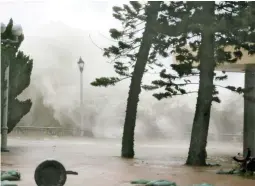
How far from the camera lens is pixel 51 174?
13.6 ft

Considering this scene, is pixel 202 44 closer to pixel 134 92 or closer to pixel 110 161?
pixel 134 92

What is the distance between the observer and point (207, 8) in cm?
746

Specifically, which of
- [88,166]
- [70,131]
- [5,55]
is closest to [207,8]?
[88,166]

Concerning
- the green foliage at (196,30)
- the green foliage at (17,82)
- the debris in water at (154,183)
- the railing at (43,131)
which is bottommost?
the debris in water at (154,183)

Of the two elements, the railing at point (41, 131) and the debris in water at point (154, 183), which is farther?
the railing at point (41, 131)

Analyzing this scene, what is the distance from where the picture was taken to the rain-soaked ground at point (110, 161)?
19.0ft

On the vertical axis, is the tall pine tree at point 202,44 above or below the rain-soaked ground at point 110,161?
above

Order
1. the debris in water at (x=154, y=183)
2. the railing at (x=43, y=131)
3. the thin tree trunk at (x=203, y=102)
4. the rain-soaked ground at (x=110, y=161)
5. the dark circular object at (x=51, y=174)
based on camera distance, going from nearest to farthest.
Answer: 1. the dark circular object at (x=51, y=174)
2. the debris in water at (x=154, y=183)
3. the rain-soaked ground at (x=110, y=161)
4. the thin tree trunk at (x=203, y=102)
5. the railing at (x=43, y=131)

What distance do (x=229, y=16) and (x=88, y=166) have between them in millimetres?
2985

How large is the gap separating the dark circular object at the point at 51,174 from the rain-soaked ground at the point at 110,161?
926 millimetres

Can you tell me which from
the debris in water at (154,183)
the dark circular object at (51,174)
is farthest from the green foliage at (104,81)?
the dark circular object at (51,174)

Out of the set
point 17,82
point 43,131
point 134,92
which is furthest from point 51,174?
point 43,131

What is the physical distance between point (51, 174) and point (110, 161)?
430 cm

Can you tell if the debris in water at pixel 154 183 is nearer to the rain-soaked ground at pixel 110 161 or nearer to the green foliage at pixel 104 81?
the rain-soaked ground at pixel 110 161
